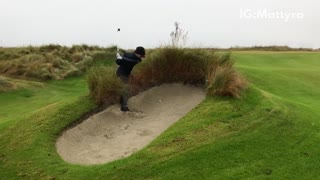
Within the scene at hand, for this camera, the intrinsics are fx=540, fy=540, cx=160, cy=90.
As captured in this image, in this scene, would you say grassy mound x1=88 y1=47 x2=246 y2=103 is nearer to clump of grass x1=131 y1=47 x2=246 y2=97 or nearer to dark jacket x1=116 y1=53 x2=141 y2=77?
clump of grass x1=131 y1=47 x2=246 y2=97

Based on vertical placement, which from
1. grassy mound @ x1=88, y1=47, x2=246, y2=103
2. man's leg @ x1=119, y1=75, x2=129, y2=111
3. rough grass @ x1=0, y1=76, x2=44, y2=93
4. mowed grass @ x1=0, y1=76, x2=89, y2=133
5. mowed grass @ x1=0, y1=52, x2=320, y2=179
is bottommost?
mowed grass @ x1=0, y1=76, x2=89, y2=133

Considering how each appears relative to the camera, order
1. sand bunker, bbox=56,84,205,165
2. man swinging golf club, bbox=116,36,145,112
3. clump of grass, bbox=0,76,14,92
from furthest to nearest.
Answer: clump of grass, bbox=0,76,14,92, man swinging golf club, bbox=116,36,145,112, sand bunker, bbox=56,84,205,165

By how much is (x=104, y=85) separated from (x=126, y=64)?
851 mm

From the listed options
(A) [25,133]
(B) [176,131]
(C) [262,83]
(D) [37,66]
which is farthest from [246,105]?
(D) [37,66]

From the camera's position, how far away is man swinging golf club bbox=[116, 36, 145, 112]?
46.6ft

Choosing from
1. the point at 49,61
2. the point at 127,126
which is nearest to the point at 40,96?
the point at 49,61

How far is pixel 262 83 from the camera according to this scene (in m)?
20.1

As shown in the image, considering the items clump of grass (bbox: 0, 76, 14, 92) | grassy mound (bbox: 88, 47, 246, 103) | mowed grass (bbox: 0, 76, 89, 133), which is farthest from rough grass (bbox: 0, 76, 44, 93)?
grassy mound (bbox: 88, 47, 246, 103)

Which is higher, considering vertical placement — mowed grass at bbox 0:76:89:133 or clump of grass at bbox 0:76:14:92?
clump of grass at bbox 0:76:14:92

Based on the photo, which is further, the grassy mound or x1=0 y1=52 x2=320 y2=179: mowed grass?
the grassy mound

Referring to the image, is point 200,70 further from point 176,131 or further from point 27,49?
point 27,49

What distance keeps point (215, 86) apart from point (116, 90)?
105 inches

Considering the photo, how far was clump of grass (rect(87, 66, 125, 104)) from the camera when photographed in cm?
1408

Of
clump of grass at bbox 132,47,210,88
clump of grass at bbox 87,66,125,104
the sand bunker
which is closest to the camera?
the sand bunker
